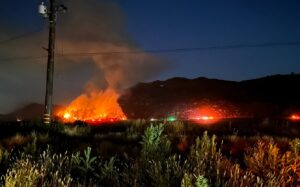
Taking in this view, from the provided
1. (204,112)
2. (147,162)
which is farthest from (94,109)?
(147,162)

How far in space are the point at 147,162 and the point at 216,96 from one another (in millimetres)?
46594

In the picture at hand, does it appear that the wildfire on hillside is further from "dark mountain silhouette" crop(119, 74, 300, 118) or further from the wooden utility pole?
the wooden utility pole

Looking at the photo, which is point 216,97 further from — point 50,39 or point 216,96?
point 50,39

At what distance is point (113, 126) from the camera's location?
2303cm

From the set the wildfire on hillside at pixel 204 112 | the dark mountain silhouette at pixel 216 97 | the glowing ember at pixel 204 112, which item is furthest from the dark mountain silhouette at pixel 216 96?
the glowing ember at pixel 204 112

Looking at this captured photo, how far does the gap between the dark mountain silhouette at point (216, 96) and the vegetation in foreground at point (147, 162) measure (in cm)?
2975

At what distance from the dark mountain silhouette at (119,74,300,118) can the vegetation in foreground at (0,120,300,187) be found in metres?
29.7

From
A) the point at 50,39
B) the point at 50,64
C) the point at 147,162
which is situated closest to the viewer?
the point at 147,162

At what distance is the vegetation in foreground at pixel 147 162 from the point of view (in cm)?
818

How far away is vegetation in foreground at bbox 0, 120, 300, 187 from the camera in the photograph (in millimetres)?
8180

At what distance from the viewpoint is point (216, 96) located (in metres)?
55.8

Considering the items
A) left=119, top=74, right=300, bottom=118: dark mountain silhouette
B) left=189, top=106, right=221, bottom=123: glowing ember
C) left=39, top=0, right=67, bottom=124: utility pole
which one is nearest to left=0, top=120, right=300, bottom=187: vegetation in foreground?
left=39, top=0, right=67, bottom=124: utility pole

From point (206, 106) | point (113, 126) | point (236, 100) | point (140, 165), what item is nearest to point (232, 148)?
point (140, 165)

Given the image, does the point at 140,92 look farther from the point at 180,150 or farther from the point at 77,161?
the point at 77,161
